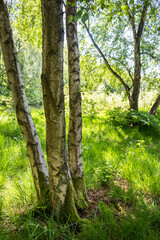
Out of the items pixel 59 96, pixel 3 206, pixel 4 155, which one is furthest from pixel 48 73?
pixel 4 155

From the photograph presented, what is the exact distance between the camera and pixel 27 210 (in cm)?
174

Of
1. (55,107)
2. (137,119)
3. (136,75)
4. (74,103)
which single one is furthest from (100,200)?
(136,75)

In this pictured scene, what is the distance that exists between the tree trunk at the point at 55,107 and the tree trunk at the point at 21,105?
0.72 feet

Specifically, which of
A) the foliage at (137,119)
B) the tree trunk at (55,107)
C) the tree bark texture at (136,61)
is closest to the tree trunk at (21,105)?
the tree trunk at (55,107)

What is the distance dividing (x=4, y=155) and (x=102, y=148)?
211 centimetres

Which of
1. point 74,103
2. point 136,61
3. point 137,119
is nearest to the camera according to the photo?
point 74,103

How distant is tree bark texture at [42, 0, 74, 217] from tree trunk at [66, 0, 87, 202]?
358 millimetres

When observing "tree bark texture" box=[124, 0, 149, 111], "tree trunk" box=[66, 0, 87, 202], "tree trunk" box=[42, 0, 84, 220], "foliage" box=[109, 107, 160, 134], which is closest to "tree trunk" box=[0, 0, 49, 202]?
"tree trunk" box=[42, 0, 84, 220]

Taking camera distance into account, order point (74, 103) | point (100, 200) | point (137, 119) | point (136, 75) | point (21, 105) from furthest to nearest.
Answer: point (136, 75) < point (137, 119) < point (100, 200) < point (74, 103) < point (21, 105)

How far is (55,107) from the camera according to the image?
4.26 ft

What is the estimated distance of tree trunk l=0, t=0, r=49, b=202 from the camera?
1314 millimetres

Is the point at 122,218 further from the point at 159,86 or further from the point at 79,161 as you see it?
the point at 159,86

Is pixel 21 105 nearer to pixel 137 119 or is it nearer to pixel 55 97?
pixel 55 97

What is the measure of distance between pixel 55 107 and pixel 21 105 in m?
0.44
